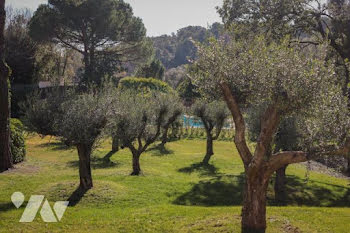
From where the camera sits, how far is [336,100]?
1082 centimetres

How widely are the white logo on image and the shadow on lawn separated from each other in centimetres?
586

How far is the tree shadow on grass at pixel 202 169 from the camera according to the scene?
27.0 m

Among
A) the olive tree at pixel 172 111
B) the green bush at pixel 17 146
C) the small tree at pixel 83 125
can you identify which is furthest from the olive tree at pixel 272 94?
the olive tree at pixel 172 111

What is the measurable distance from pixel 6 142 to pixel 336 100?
1892cm

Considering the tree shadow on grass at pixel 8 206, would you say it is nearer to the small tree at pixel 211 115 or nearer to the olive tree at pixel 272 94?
the olive tree at pixel 272 94

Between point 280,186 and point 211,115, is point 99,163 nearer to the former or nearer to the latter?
point 211,115

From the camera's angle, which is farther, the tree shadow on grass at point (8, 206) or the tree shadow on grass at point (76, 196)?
the tree shadow on grass at point (76, 196)

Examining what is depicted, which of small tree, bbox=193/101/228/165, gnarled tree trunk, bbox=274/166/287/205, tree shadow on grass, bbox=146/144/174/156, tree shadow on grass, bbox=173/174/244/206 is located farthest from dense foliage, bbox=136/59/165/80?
gnarled tree trunk, bbox=274/166/287/205

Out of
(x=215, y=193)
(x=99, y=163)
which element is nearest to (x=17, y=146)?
(x=99, y=163)

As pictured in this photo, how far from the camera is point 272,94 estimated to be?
1049 centimetres

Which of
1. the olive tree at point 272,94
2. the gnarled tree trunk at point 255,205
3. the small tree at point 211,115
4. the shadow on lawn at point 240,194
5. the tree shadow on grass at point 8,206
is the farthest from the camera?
the small tree at point 211,115

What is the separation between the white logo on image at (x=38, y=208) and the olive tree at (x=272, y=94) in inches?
301

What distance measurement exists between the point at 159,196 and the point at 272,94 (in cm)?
995

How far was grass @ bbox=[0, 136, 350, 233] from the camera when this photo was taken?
12562mm
